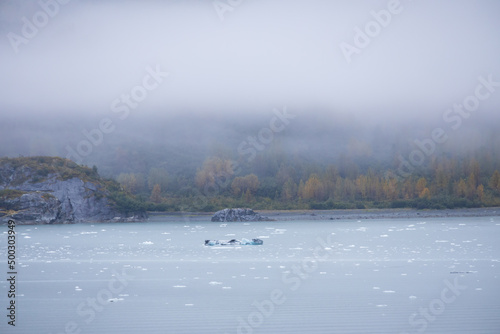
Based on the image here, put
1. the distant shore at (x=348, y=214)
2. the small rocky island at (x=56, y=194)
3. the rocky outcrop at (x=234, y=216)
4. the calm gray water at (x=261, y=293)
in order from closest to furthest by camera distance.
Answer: the calm gray water at (x=261, y=293), the small rocky island at (x=56, y=194), the rocky outcrop at (x=234, y=216), the distant shore at (x=348, y=214)

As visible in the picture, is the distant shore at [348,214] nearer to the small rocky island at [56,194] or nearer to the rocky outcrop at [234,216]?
the rocky outcrop at [234,216]

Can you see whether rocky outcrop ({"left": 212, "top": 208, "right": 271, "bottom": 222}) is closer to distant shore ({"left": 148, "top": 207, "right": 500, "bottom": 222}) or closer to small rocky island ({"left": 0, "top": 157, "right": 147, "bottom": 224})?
distant shore ({"left": 148, "top": 207, "right": 500, "bottom": 222})

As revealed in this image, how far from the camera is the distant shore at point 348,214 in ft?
357

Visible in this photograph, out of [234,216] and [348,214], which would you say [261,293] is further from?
[348,214]

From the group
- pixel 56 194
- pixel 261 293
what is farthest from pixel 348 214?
pixel 261 293

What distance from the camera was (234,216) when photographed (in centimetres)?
10300

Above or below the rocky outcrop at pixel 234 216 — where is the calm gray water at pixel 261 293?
below

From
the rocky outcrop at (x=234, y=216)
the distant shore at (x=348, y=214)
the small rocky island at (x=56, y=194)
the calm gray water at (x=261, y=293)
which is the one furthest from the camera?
the distant shore at (x=348, y=214)

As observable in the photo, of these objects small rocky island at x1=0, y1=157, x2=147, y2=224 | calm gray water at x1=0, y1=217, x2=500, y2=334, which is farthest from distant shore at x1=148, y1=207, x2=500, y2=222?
calm gray water at x1=0, y1=217, x2=500, y2=334

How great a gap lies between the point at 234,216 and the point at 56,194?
91.3ft

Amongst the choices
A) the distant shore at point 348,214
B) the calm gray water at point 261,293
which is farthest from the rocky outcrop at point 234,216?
the calm gray water at point 261,293

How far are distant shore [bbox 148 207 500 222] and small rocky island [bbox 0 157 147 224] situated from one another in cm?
827

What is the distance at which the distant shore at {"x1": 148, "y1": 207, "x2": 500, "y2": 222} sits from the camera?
109 metres

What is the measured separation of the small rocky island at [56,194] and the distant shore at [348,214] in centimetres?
827
